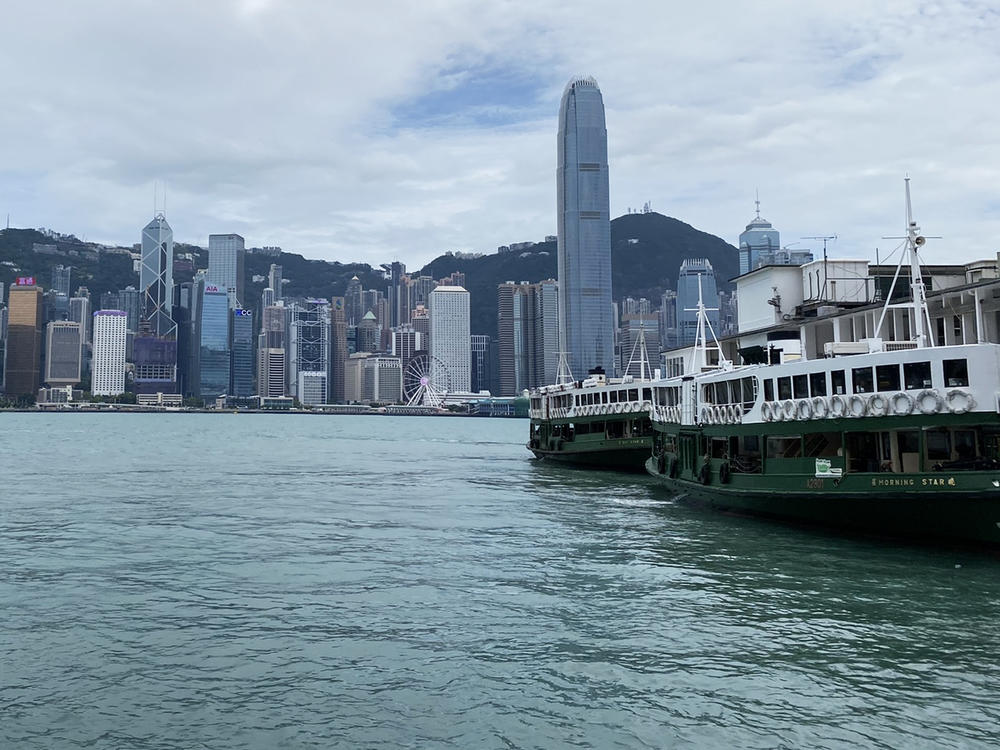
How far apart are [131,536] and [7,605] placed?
8.98 m

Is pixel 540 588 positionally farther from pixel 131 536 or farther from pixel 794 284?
pixel 794 284

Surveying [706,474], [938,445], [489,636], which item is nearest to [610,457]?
[706,474]

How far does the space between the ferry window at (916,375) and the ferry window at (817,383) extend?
2791 mm

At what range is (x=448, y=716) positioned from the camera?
11234 millimetres

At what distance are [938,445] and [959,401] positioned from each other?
6.92ft

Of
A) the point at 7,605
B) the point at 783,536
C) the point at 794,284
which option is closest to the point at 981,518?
the point at 783,536

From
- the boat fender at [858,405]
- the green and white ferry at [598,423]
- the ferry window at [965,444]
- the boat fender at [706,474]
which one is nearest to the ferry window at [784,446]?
the boat fender at [858,405]

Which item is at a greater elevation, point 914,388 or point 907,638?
point 914,388

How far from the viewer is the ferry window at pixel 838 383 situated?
23594mm

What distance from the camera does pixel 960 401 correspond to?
2041 cm

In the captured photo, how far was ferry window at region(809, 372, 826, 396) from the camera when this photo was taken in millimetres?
24406

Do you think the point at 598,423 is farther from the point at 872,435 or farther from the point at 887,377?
Answer: the point at 887,377

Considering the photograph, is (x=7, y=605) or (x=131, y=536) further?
(x=131, y=536)

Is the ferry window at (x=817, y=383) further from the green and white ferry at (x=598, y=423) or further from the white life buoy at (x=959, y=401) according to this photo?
the green and white ferry at (x=598, y=423)
